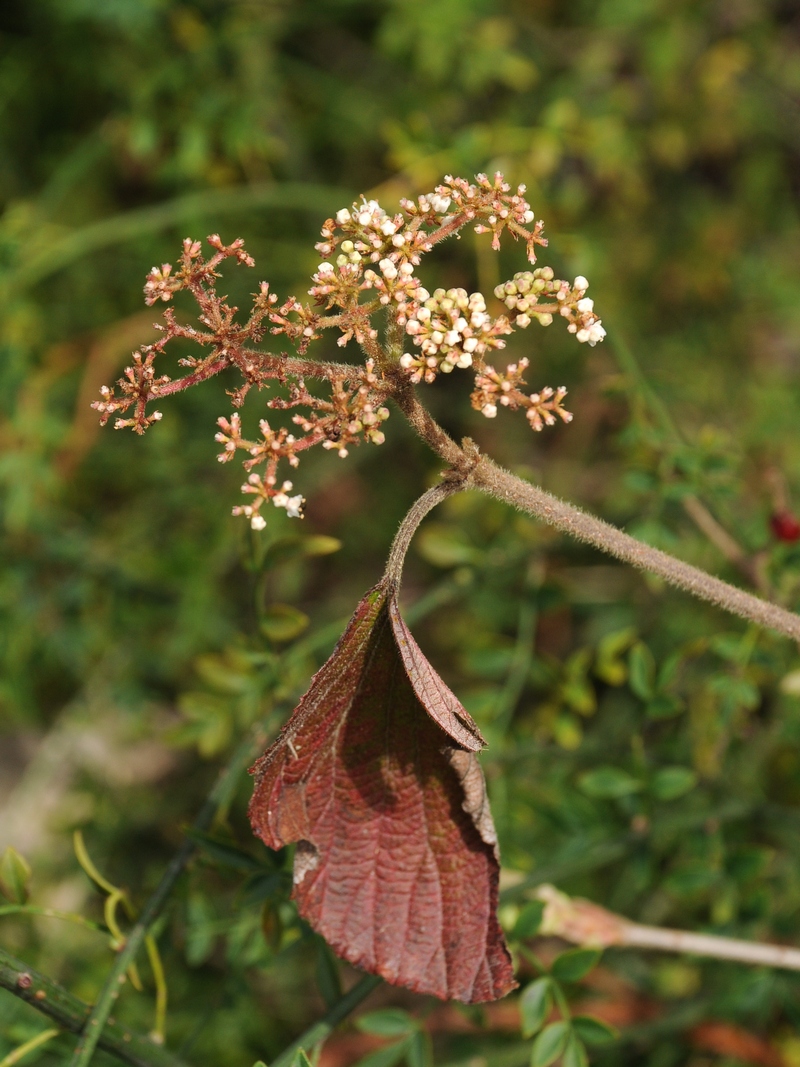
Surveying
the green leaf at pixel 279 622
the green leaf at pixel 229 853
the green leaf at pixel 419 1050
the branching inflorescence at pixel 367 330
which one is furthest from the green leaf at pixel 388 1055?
the branching inflorescence at pixel 367 330

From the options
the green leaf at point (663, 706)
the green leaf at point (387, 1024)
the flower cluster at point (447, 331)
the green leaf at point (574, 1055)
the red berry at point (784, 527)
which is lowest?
the green leaf at point (387, 1024)

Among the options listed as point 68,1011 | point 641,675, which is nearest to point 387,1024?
point 68,1011

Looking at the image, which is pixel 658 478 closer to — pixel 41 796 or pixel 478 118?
pixel 478 118

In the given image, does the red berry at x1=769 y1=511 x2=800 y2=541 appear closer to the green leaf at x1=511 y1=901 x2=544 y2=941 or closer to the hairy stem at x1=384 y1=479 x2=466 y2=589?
the green leaf at x1=511 y1=901 x2=544 y2=941

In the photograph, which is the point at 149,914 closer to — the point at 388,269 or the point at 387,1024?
the point at 387,1024

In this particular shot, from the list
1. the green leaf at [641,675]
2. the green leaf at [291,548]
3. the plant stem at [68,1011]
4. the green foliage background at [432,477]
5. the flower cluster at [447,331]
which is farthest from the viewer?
the green foliage background at [432,477]

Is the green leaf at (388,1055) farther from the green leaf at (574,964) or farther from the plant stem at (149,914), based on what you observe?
the plant stem at (149,914)

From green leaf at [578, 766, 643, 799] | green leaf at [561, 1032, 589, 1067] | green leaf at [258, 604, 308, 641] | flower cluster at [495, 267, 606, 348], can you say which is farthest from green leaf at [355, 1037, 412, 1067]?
flower cluster at [495, 267, 606, 348]
